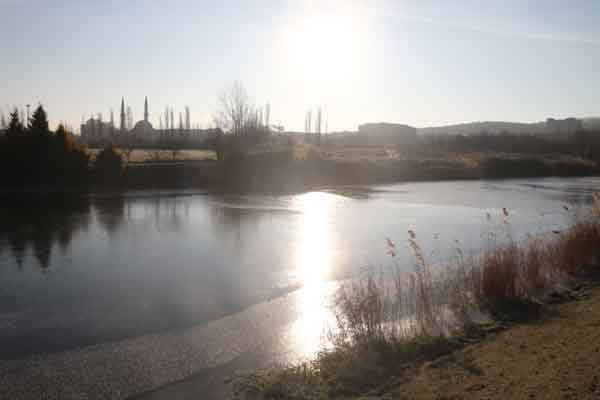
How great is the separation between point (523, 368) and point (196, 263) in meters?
8.88

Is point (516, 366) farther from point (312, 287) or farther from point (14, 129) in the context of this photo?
point (14, 129)

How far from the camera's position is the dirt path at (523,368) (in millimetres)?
5094

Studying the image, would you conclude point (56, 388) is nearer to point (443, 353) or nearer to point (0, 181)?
point (443, 353)

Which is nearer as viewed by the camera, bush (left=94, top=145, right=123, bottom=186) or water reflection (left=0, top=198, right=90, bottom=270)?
water reflection (left=0, top=198, right=90, bottom=270)

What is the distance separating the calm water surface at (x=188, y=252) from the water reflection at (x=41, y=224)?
5 cm

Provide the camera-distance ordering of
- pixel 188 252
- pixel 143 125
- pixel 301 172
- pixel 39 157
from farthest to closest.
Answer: pixel 143 125, pixel 301 172, pixel 39 157, pixel 188 252

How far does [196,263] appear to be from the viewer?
13.1 metres

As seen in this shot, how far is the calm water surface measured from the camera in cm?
885

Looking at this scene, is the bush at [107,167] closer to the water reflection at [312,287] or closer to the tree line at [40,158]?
the tree line at [40,158]

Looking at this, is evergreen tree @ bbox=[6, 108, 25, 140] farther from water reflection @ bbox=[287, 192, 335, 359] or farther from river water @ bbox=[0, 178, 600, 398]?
water reflection @ bbox=[287, 192, 335, 359]

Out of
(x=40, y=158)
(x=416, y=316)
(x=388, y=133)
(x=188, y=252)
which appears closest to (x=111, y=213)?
(x=188, y=252)

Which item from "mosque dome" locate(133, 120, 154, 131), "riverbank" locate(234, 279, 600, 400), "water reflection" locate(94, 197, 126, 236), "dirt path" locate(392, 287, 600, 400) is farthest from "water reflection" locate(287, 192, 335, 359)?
"mosque dome" locate(133, 120, 154, 131)

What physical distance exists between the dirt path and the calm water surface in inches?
87.9

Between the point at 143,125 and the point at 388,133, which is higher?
the point at 143,125
